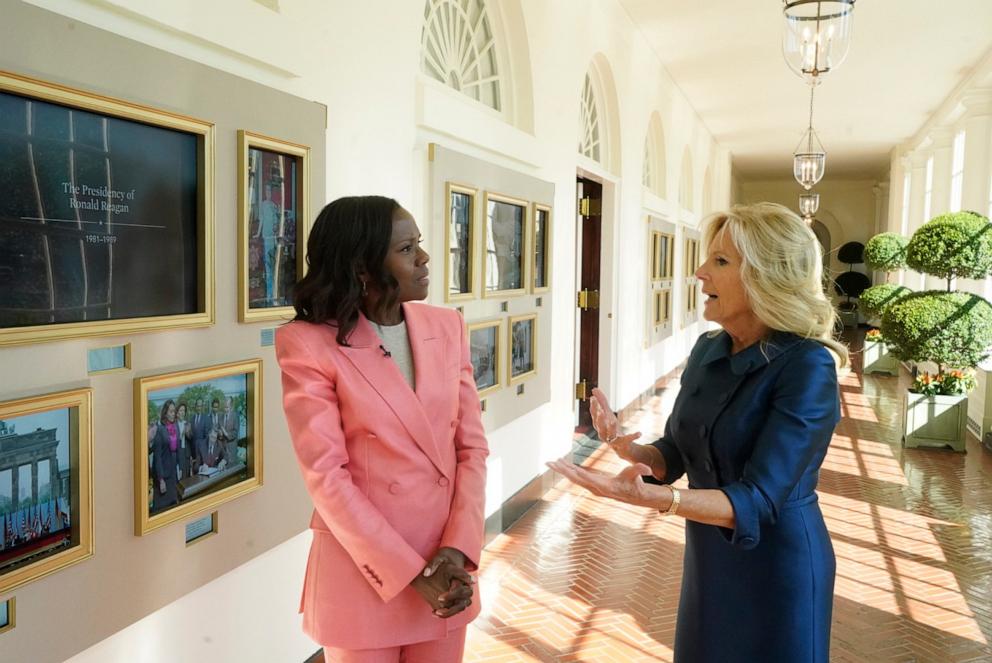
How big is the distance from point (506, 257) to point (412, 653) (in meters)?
4.05

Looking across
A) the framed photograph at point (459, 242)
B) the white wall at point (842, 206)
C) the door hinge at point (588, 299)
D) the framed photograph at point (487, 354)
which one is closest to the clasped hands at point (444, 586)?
the framed photograph at point (459, 242)

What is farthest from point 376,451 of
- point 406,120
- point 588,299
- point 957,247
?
point 957,247

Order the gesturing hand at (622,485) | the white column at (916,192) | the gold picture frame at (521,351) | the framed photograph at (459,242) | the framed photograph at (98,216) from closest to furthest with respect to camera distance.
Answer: the gesturing hand at (622,485), the framed photograph at (98,216), the framed photograph at (459,242), the gold picture frame at (521,351), the white column at (916,192)

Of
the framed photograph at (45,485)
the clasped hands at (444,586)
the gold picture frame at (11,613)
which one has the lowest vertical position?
the gold picture frame at (11,613)

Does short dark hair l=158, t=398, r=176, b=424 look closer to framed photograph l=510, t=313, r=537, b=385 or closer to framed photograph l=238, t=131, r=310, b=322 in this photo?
framed photograph l=238, t=131, r=310, b=322

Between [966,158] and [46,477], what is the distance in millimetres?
12925

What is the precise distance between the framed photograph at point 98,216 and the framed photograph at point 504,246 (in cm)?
285

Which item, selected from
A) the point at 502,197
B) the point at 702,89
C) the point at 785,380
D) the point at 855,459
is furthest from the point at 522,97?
the point at 702,89

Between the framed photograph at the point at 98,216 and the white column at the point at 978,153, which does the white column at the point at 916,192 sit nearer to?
the white column at the point at 978,153

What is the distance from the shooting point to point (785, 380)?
1.99 meters

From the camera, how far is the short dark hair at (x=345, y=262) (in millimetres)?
2055

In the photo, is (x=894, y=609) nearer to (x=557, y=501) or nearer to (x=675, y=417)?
(x=557, y=501)

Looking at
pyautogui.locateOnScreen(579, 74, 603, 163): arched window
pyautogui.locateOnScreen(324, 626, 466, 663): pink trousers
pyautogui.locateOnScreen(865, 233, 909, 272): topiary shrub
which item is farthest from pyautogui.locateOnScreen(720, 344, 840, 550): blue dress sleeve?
pyautogui.locateOnScreen(865, 233, 909, 272): topiary shrub

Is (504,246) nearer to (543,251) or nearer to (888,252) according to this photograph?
(543,251)
